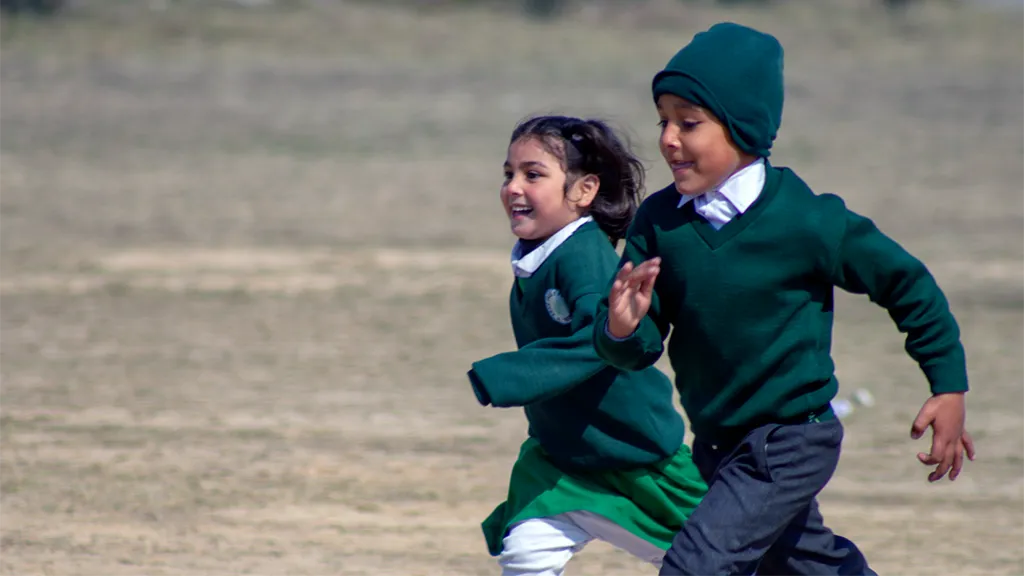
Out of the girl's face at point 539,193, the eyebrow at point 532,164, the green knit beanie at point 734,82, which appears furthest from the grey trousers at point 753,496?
the eyebrow at point 532,164

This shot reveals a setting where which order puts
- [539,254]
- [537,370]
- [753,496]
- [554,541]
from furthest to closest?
1. [539,254]
2. [554,541]
3. [537,370]
4. [753,496]

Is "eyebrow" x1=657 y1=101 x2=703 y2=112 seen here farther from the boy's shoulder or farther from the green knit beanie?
the boy's shoulder

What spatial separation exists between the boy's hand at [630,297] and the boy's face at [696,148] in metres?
0.21

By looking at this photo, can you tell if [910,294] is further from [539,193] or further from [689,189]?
[539,193]

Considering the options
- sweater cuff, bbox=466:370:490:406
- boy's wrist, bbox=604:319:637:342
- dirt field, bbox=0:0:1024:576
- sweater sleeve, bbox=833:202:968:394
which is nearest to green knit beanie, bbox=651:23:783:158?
sweater sleeve, bbox=833:202:968:394

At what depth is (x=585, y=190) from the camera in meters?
3.62

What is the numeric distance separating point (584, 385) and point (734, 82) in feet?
2.60

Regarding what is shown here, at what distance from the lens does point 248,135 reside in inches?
699

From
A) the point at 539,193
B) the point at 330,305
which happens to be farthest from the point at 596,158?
the point at 330,305

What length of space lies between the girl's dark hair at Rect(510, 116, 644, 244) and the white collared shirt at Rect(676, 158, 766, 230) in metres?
0.60

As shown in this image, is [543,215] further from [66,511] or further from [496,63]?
[496,63]

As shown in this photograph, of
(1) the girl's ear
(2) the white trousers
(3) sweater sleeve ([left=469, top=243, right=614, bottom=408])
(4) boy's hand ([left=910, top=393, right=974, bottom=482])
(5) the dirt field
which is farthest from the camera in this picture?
(5) the dirt field

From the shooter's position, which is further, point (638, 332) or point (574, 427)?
point (574, 427)

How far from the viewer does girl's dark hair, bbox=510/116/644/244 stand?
3.60 metres
